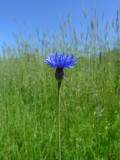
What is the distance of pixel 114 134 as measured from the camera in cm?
97

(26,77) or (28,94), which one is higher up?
(26,77)

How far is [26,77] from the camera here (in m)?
2.00

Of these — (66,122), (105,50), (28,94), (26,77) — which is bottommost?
(66,122)

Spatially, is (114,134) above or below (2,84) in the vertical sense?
below

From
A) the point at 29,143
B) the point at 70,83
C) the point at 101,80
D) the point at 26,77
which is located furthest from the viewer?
the point at 26,77

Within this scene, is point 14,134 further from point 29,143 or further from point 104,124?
point 104,124

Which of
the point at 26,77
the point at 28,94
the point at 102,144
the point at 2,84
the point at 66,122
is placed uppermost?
the point at 26,77

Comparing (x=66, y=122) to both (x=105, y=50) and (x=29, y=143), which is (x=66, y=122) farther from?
(x=105, y=50)

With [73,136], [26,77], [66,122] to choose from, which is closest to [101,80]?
[66,122]

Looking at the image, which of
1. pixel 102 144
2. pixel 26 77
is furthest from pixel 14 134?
pixel 26 77

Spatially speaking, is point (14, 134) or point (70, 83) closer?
point (14, 134)

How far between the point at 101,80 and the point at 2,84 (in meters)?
1.11

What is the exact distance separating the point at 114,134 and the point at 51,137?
45cm

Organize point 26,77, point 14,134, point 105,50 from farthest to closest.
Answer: point 26,77, point 105,50, point 14,134
